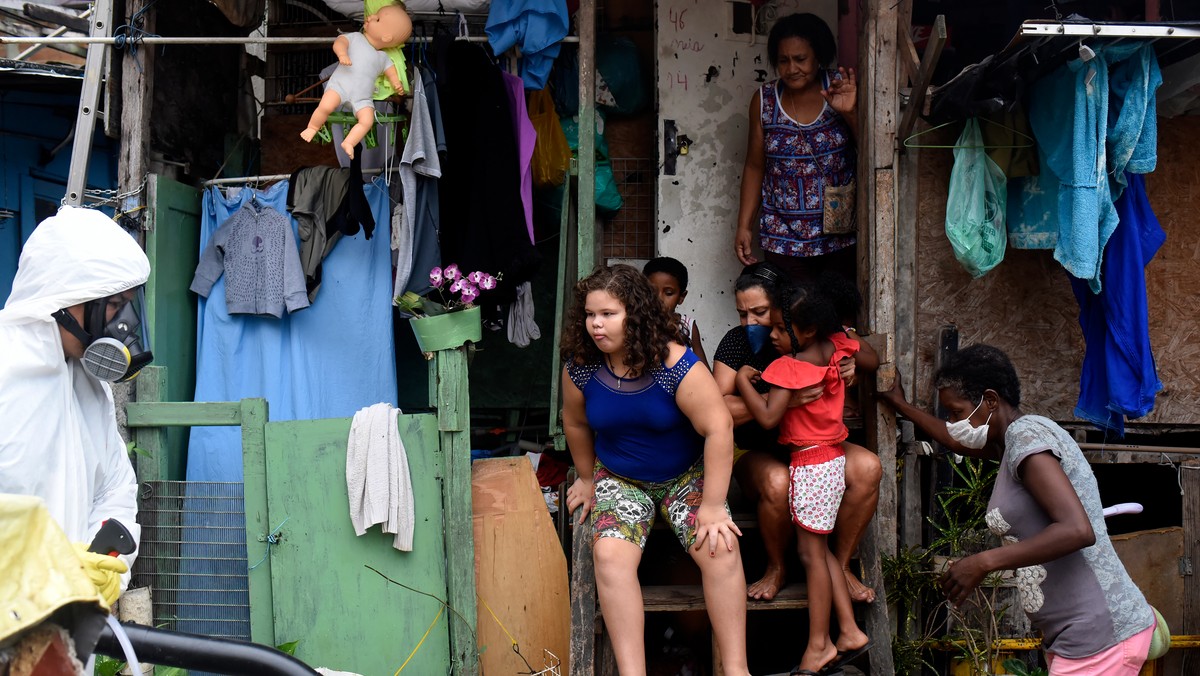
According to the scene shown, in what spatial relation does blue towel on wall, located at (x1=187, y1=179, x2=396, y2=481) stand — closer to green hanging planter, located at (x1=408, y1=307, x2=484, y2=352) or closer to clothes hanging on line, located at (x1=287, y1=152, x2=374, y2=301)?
clothes hanging on line, located at (x1=287, y1=152, x2=374, y2=301)

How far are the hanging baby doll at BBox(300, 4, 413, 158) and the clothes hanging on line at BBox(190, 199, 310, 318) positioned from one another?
790 millimetres

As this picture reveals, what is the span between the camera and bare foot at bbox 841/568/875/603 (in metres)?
4.35

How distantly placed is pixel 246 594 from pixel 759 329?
2.91 metres

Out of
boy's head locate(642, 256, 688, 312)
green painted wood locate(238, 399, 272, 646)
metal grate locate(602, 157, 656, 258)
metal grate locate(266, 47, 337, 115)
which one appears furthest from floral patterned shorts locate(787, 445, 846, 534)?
metal grate locate(266, 47, 337, 115)

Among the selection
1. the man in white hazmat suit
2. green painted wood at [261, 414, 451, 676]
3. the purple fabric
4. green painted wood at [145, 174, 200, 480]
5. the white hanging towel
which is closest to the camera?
the man in white hazmat suit

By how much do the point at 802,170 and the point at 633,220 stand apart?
1302 mm

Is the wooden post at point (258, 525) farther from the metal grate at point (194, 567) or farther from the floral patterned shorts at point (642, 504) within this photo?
the floral patterned shorts at point (642, 504)

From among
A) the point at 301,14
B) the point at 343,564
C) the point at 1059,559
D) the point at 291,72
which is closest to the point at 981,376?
the point at 1059,559

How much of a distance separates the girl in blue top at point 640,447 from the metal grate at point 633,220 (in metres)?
2.10

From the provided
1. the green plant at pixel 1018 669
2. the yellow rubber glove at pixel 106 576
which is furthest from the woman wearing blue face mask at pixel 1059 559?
the yellow rubber glove at pixel 106 576

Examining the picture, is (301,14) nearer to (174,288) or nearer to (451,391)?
(174,288)

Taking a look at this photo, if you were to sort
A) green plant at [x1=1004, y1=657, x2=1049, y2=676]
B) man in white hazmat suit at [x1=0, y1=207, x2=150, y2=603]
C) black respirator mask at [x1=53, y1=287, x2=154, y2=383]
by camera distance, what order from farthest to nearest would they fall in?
green plant at [x1=1004, y1=657, x2=1049, y2=676] < black respirator mask at [x1=53, y1=287, x2=154, y2=383] < man in white hazmat suit at [x1=0, y1=207, x2=150, y2=603]

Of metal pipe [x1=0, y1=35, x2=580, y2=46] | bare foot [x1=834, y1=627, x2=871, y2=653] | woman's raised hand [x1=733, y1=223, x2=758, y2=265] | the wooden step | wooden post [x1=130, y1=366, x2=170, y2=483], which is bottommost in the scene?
bare foot [x1=834, y1=627, x2=871, y2=653]

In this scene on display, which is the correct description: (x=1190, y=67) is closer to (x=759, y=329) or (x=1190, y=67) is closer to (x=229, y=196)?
(x=759, y=329)
